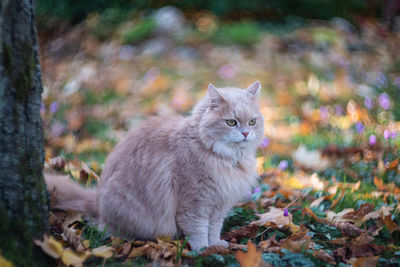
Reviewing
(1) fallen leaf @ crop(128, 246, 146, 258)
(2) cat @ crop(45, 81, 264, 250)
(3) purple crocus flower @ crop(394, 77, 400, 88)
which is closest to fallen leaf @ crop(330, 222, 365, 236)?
(2) cat @ crop(45, 81, 264, 250)

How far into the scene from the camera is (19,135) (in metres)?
1.64

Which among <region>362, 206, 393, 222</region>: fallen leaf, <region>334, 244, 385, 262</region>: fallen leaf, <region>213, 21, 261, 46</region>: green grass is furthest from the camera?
<region>213, 21, 261, 46</region>: green grass

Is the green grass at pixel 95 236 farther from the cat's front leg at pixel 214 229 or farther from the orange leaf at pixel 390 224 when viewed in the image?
the orange leaf at pixel 390 224

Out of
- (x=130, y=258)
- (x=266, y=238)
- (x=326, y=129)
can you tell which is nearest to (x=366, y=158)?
(x=326, y=129)

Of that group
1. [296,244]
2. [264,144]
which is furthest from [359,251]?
[264,144]

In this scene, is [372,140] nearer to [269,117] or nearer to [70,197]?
[269,117]

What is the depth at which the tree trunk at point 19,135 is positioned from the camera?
1.58 metres

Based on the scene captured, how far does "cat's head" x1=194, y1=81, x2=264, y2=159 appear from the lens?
2438mm

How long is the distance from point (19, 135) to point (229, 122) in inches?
51.7

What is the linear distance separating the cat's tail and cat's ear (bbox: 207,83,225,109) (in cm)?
106

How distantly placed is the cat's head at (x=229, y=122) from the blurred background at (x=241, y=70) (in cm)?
107

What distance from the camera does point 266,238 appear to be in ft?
8.01

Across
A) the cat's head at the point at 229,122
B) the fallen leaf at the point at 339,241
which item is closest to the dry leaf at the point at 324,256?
the fallen leaf at the point at 339,241

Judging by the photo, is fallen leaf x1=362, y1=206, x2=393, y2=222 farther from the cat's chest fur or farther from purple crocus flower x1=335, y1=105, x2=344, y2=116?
purple crocus flower x1=335, y1=105, x2=344, y2=116
